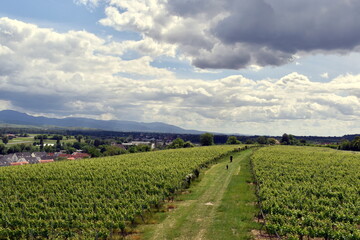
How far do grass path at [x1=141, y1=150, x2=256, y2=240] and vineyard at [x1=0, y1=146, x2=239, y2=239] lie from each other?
272 cm

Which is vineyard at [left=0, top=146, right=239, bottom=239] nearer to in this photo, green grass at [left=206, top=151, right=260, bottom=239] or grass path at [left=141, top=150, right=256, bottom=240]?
grass path at [left=141, top=150, right=256, bottom=240]

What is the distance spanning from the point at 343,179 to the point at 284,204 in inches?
708

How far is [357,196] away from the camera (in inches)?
1200

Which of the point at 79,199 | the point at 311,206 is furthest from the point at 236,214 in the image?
the point at 79,199

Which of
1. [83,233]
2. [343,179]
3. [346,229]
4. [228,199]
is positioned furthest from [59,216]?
[343,179]

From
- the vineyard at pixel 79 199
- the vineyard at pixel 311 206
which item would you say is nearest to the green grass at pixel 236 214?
the vineyard at pixel 311 206

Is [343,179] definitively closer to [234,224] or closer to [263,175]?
[263,175]

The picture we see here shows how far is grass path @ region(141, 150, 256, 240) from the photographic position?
78.5ft

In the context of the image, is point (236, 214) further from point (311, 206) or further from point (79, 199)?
point (79, 199)

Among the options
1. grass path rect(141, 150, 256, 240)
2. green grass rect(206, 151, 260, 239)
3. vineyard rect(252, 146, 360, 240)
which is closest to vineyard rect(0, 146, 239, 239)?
grass path rect(141, 150, 256, 240)

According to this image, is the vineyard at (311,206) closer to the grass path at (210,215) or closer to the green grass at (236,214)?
the green grass at (236,214)

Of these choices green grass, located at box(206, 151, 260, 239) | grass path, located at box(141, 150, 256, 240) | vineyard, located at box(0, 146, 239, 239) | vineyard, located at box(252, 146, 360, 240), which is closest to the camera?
vineyard, located at box(252, 146, 360, 240)

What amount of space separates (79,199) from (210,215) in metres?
16.0

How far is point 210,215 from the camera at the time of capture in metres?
28.2
